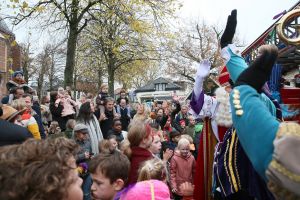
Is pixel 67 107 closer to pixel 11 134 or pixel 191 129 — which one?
pixel 191 129

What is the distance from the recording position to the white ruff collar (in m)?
3.21

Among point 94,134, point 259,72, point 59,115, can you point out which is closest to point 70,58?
point 59,115

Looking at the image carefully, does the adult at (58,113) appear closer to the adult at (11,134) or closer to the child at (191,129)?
the child at (191,129)

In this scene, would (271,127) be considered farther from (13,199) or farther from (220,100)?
(220,100)

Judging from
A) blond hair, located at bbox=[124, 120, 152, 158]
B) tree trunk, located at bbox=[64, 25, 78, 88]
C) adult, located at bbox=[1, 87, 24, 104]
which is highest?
tree trunk, located at bbox=[64, 25, 78, 88]

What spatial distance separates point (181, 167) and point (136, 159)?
2.39 meters

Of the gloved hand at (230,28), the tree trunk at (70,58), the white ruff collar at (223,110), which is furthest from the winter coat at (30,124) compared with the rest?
the tree trunk at (70,58)

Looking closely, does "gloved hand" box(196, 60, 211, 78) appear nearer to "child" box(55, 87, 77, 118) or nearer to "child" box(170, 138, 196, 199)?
"child" box(170, 138, 196, 199)

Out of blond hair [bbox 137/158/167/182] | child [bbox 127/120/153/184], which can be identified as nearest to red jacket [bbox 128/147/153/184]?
child [bbox 127/120/153/184]

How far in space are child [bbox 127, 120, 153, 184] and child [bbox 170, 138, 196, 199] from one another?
218cm

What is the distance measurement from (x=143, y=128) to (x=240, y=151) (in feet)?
4.36

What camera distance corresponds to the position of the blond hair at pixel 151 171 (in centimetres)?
324

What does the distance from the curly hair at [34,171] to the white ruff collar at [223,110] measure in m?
1.92

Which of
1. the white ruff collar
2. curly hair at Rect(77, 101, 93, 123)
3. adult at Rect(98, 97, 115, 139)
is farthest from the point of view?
adult at Rect(98, 97, 115, 139)
